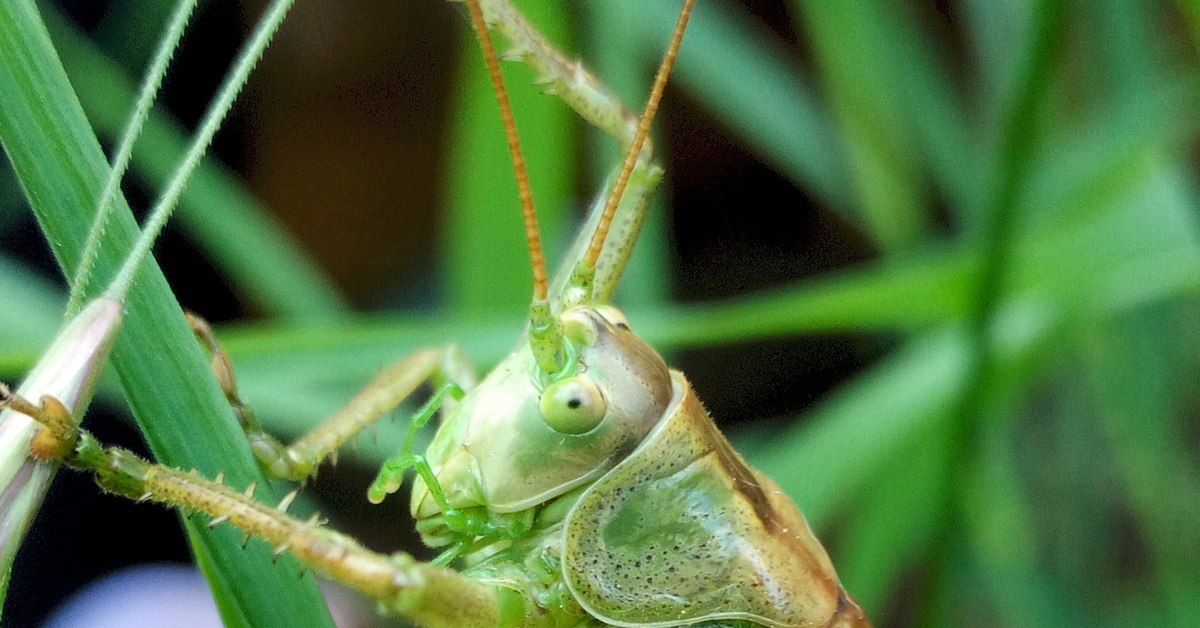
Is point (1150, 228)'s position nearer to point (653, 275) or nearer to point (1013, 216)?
point (1013, 216)

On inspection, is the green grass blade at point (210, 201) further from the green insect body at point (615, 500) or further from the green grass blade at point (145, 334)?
the green grass blade at point (145, 334)

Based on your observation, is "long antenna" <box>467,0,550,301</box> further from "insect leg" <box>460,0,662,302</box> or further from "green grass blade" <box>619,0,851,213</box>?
"green grass blade" <box>619,0,851,213</box>

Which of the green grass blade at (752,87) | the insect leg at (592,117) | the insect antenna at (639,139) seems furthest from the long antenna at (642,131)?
the green grass blade at (752,87)

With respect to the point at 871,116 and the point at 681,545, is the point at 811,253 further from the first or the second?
the point at 681,545

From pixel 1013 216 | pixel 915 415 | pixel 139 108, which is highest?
pixel 139 108

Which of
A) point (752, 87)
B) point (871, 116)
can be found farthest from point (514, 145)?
point (871, 116)

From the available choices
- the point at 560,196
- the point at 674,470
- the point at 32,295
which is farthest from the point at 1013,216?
the point at 32,295
